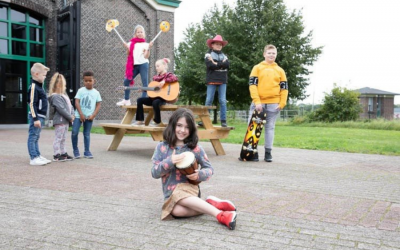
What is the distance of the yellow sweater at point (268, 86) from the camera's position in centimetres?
740

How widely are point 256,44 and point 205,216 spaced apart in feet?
85.8

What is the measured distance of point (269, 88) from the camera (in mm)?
7410

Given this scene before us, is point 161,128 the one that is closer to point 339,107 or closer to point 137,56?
point 137,56

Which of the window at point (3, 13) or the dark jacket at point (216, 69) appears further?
the window at point (3, 13)

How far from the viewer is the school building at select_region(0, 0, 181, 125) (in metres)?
17.3

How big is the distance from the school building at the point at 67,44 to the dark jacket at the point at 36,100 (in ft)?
34.5

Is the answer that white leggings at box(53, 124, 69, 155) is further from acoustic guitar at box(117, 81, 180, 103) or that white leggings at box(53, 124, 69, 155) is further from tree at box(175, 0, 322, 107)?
tree at box(175, 0, 322, 107)

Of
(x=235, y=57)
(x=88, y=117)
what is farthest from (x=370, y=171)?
(x=235, y=57)

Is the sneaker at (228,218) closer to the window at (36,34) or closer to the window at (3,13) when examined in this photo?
the window at (3,13)

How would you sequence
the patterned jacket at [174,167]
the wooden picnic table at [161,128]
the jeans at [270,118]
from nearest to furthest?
the patterned jacket at [174,167]
the jeans at [270,118]
the wooden picnic table at [161,128]

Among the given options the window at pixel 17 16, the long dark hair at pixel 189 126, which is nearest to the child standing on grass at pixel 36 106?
the long dark hair at pixel 189 126

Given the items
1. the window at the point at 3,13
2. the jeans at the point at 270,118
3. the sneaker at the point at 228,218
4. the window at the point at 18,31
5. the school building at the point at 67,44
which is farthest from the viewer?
the window at the point at 18,31

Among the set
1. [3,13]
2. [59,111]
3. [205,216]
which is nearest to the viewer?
[205,216]

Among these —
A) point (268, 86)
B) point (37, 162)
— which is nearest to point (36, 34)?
point (37, 162)
